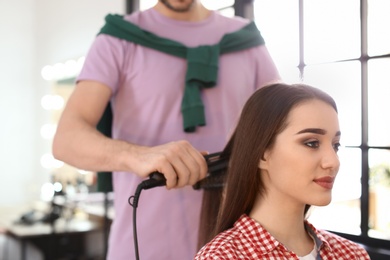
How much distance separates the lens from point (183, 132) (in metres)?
1.21

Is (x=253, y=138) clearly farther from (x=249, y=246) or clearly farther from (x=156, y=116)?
(x=156, y=116)

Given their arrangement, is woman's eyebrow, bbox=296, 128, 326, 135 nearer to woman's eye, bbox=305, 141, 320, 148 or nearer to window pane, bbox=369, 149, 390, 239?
woman's eye, bbox=305, 141, 320, 148

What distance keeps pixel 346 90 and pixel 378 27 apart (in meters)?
0.23

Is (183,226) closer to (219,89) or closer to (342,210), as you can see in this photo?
(219,89)

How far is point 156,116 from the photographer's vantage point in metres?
1.21

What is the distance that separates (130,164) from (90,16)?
3.72m

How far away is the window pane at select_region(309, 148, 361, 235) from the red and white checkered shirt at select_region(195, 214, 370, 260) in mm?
873

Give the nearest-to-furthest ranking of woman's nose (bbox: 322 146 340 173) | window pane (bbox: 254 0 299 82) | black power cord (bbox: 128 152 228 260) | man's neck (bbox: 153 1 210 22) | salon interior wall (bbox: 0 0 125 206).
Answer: woman's nose (bbox: 322 146 340 173)
black power cord (bbox: 128 152 228 260)
man's neck (bbox: 153 1 210 22)
window pane (bbox: 254 0 299 82)
salon interior wall (bbox: 0 0 125 206)

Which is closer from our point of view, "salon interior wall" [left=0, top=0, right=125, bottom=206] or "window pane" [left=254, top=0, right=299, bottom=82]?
"window pane" [left=254, top=0, right=299, bottom=82]

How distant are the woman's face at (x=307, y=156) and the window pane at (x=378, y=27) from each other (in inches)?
38.6

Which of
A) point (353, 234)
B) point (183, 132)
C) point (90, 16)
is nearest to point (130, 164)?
point (183, 132)

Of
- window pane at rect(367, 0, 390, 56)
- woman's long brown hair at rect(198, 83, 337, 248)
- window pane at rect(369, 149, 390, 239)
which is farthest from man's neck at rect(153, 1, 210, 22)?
window pane at rect(369, 149, 390, 239)

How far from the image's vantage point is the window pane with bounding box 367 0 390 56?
70.2 inches

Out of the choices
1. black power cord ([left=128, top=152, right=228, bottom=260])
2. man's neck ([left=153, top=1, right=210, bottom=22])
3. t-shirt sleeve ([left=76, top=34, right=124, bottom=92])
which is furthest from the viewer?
man's neck ([left=153, top=1, right=210, bottom=22])
